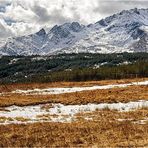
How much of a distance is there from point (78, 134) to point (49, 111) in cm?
1545

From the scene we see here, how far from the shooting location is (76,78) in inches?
5689

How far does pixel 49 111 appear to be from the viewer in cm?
4119

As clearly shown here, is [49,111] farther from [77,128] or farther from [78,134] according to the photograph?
[78,134]

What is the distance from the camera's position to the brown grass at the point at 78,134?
2306 centimetres

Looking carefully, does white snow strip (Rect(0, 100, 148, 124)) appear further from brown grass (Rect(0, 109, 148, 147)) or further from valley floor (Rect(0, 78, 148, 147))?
brown grass (Rect(0, 109, 148, 147))

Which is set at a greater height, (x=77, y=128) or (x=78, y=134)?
(x=77, y=128)

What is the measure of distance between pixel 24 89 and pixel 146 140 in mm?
51682

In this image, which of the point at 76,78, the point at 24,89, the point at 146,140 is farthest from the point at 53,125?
the point at 76,78

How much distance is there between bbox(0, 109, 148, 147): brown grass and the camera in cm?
2306

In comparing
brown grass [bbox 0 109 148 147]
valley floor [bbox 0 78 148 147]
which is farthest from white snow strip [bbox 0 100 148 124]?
brown grass [bbox 0 109 148 147]

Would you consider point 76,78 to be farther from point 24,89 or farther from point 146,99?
point 146,99

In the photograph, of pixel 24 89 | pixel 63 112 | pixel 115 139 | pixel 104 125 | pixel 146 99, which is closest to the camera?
pixel 115 139

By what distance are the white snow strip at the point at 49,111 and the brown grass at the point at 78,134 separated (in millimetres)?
3432

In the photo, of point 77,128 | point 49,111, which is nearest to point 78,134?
point 77,128
